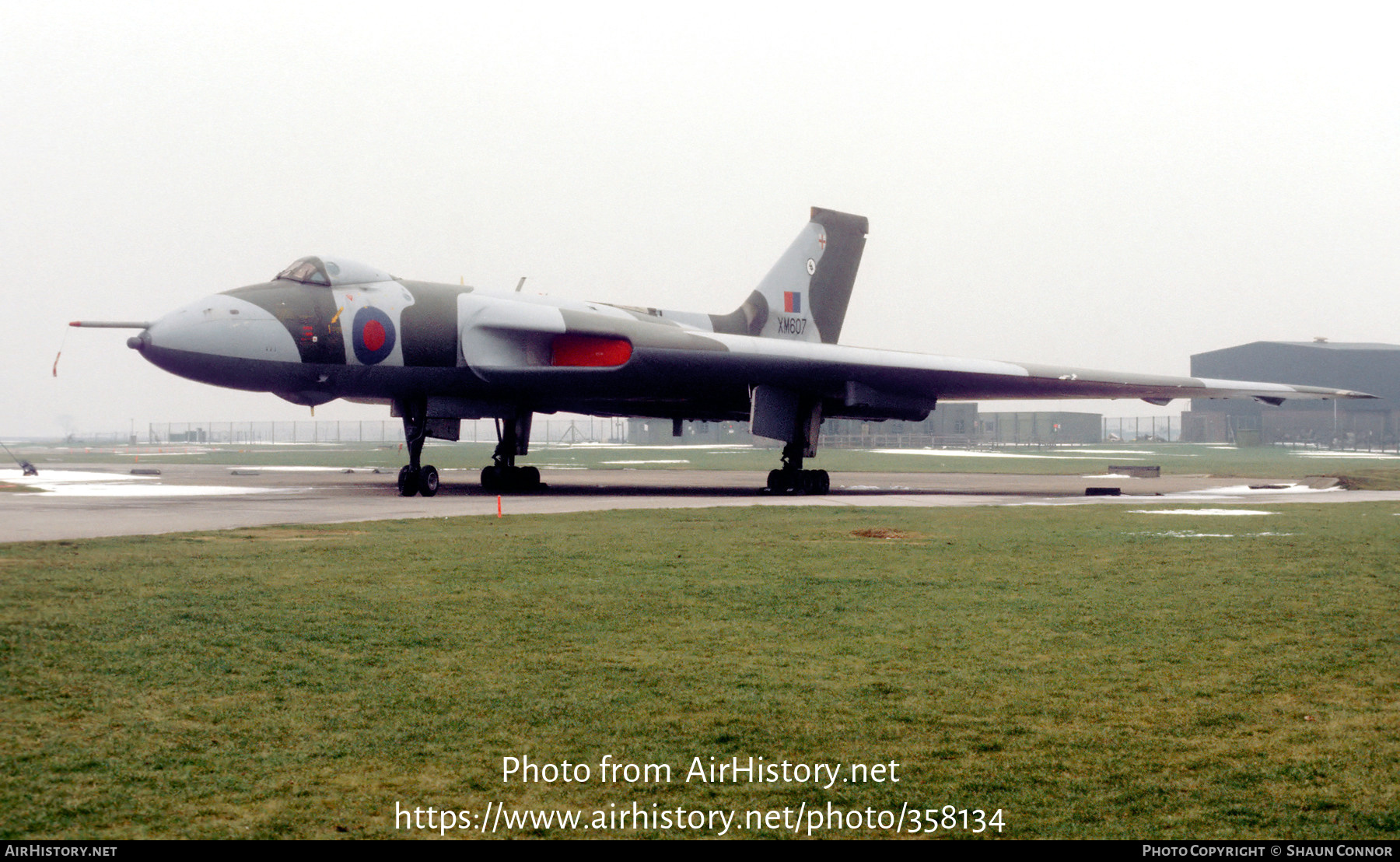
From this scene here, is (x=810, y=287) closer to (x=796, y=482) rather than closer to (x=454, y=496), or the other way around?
(x=796, y=482)

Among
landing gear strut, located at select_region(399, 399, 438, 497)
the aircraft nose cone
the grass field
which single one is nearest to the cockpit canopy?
the aircraft nose cone

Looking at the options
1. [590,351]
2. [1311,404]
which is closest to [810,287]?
[590,351]

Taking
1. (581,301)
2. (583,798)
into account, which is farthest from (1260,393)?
(583,798)

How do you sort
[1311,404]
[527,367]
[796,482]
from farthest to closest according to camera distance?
1. [1311,404]
2. [796,482]
3. [527,367]

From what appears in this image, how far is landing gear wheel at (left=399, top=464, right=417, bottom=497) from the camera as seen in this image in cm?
2062

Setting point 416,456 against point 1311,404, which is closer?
point 416,456

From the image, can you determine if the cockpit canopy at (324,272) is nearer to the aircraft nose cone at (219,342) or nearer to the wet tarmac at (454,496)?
the aircraft nose cone at (219,342)

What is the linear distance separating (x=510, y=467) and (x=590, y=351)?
3.44 m

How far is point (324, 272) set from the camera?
64.8 ft

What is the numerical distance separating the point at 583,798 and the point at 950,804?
1255 mm

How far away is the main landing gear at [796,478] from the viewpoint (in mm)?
22906

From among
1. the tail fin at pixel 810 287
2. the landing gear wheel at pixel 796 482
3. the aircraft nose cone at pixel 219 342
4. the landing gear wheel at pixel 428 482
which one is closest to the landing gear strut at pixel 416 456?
the landing gear wheel at pixel 428 482

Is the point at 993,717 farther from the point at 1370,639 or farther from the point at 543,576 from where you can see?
the point at 543,576

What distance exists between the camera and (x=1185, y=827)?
3.77 metres
